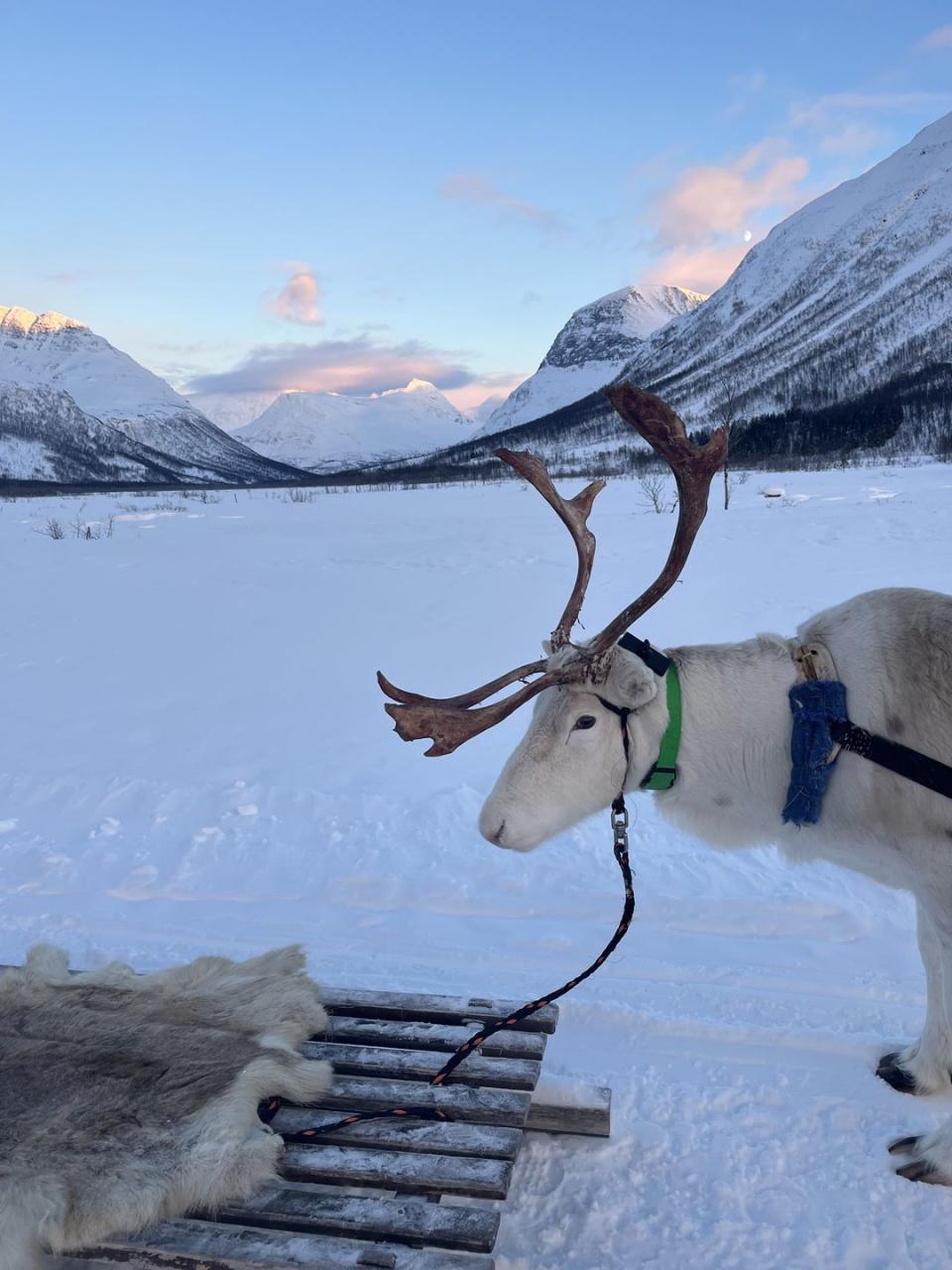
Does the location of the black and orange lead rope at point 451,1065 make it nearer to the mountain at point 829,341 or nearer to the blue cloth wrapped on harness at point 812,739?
the blue cloth wrapped on harness at point 812,739

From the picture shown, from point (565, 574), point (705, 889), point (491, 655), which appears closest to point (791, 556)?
point (565, 574)

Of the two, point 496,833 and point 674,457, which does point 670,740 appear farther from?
point 674,457

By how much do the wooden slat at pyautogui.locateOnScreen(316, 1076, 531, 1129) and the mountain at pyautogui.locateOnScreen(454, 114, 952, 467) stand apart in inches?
2622

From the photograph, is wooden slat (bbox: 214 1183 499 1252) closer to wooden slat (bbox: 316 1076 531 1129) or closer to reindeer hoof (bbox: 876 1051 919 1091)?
wooden slat (bbox: 316 1076 531 1129)

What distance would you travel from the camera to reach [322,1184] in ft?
9.53

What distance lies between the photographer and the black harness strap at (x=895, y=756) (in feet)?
9.00

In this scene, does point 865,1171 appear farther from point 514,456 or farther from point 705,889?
point 514,456

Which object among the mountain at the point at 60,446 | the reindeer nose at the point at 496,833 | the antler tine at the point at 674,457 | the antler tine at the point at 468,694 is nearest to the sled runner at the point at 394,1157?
the reindeer nose at the point at 496,833

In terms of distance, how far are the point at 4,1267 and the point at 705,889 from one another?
3.83 metres

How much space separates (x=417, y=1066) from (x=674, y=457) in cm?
265

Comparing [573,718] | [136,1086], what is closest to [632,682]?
[573,718]

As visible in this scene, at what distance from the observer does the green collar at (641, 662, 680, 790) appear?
302 cm

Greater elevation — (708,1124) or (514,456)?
(514,456)

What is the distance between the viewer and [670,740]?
302 cm
